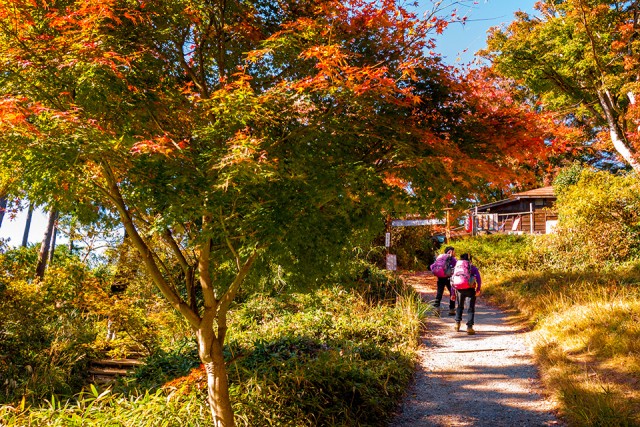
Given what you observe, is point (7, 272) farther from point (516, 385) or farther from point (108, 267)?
point (516, 385)

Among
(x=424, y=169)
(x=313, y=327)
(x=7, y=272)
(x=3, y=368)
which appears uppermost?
(x=424, y=169)

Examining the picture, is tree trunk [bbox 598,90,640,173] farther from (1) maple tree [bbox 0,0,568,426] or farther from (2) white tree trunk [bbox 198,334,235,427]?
(2) white tree trunk [bbox 198,334,235,427]

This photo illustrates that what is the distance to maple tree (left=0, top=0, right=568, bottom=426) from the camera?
11.2 ft

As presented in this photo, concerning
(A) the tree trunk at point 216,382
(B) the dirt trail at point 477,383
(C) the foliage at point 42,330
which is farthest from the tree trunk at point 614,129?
(C) the foliage at point 42,330

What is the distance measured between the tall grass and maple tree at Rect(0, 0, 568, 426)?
2.51 m

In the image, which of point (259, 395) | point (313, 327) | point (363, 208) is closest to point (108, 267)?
→ point (313, 327)

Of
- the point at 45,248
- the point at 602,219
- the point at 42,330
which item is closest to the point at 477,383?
the point at 42,330

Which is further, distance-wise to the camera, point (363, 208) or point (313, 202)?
point (363, 208)

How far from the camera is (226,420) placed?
4.59 m

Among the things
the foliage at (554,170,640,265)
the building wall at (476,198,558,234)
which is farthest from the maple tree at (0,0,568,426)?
the building wall at (476,198,558,234)

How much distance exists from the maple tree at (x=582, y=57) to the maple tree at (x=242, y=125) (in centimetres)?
1167

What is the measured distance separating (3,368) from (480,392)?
692 centimetres

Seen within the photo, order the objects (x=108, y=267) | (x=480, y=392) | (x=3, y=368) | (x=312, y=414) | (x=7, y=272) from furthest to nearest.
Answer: (x=108, y=267) < (x=7, y=272) < (x=3, y=368) < (x=480, y=392) < (x=312, y=414)

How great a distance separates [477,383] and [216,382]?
363 cm
